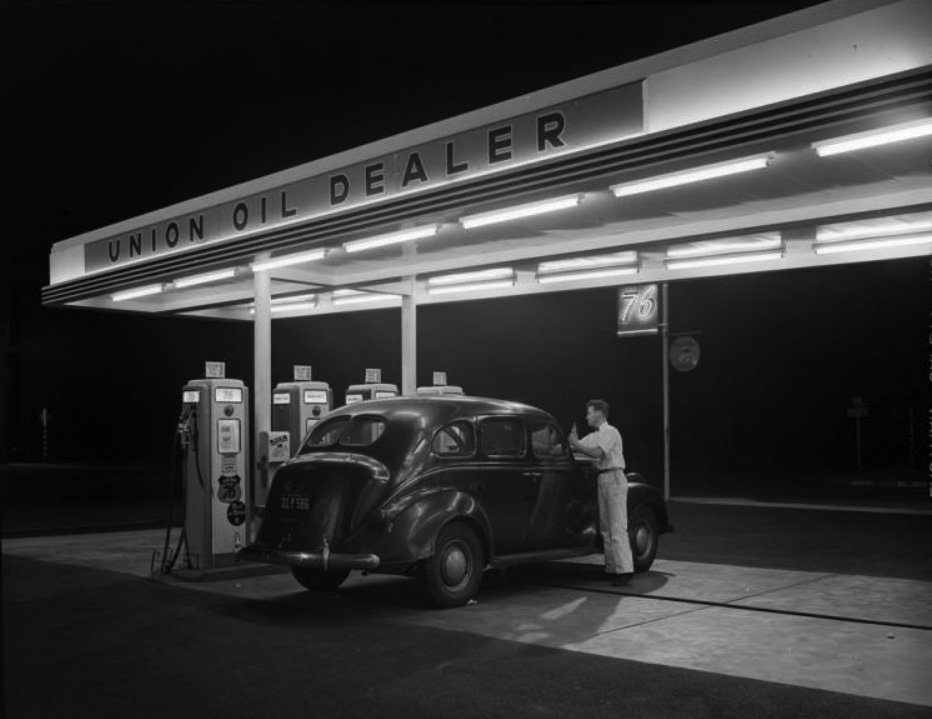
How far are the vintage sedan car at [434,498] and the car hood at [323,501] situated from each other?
1 centimetres

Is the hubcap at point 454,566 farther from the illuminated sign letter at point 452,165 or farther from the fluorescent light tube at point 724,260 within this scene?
the fluorescent light tube at point 724,260

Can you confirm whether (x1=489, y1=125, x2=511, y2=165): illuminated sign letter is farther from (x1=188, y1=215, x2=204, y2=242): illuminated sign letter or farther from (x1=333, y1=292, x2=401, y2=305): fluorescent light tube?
(x1=333, y1=292, x2=401, y2=305): fluorescent light tube

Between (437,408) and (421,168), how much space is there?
9.34 ft

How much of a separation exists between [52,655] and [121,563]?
476 cm

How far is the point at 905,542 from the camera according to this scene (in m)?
13.1

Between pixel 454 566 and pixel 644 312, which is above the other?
pixel 644 312

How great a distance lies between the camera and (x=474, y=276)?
1545cm

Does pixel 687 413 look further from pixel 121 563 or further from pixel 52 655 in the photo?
Answer: pixel 52 655

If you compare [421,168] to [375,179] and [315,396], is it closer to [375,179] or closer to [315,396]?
[375,179]

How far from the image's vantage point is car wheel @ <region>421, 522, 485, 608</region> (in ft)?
28.7

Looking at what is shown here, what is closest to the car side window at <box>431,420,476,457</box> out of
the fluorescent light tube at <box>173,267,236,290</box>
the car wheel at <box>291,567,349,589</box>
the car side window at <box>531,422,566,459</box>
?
the car side window at <box>531,422,566,459</box>

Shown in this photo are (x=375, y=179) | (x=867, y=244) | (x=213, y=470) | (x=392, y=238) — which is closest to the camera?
(x=213, y=470)

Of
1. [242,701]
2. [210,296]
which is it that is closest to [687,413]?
[210,296]

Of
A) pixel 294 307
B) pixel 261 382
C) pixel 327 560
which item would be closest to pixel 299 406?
pixel 261 382
